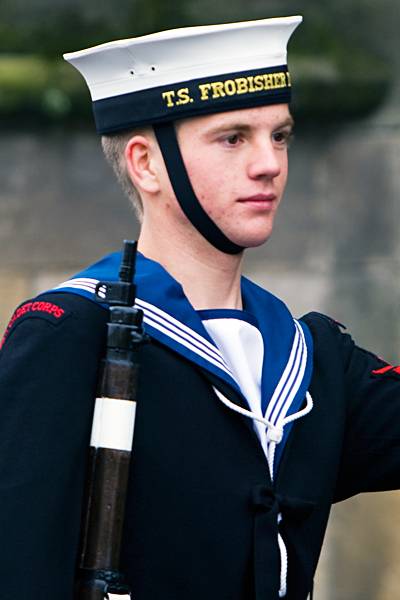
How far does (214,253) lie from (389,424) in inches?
25.0

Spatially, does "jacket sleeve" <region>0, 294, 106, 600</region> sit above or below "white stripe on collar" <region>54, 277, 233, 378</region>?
below

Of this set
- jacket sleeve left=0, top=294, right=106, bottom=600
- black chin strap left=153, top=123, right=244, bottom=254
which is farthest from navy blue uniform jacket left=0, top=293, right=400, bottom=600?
black chin strap left=153, top=123, right=244, bottom=254

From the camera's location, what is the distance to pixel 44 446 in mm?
3682

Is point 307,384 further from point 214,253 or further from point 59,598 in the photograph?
point 59,598

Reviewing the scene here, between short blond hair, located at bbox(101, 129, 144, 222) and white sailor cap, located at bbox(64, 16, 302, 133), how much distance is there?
3 centimetres

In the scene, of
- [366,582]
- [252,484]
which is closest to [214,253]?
[252,484]

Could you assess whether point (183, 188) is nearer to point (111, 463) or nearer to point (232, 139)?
point (232, 139)

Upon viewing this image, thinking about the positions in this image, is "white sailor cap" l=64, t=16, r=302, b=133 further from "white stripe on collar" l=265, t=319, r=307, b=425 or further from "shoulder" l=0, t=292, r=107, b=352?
"white stripe on collar" l=265, t=319, r=307, b=425

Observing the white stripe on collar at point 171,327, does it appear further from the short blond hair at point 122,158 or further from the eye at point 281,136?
the eye at point 281,136

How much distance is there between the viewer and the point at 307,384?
4105 mm

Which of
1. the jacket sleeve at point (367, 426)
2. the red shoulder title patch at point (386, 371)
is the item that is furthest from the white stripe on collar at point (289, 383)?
the red shoulder title patch at point (386, 371)

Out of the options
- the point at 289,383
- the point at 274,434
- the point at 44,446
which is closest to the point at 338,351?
the point at 289,383

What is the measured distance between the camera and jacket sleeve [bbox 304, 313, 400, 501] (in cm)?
425

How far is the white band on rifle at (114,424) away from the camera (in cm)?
369
